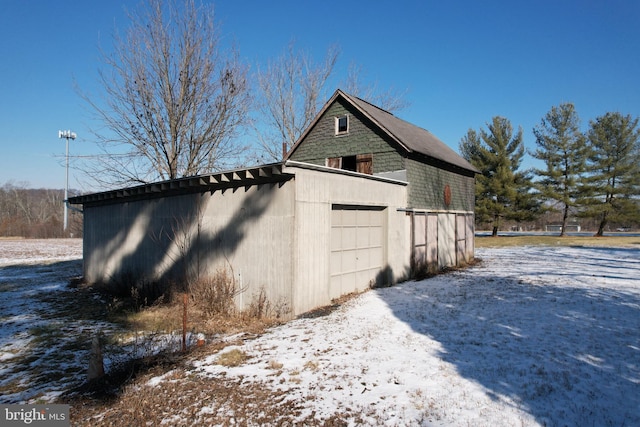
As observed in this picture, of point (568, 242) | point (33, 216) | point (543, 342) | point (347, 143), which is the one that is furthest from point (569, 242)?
point (33, 216)

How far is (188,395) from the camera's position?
13.9 feet

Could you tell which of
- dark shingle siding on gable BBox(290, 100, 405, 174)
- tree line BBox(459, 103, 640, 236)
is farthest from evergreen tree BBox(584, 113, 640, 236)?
dark shingle siding on gable BBox(290, 100, 405, 174)

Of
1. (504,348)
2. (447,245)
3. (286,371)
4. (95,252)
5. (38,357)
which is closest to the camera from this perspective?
(286,371)

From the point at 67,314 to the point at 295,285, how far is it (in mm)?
6365

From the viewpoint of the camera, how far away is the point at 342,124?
14945 millimetres

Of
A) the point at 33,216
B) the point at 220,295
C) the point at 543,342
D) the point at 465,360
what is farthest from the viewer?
the point at 33,216

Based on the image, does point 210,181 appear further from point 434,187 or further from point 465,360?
point 434,187

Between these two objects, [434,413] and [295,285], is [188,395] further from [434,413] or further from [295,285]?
Result: [295,285]

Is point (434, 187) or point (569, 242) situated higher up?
point (434, 187)

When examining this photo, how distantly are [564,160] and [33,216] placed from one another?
3511 inches

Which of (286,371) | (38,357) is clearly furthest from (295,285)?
(38,357)

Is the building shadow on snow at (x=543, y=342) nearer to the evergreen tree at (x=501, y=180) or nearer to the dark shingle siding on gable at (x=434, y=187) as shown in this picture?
the dark shingle siding on gable at (x=434, y=187)

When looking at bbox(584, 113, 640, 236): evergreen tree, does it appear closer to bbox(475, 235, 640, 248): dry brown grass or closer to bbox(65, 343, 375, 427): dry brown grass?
bbox(475, 235, 640, 248): dry brown grass

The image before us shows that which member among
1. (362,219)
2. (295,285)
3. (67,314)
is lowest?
(67,314)
